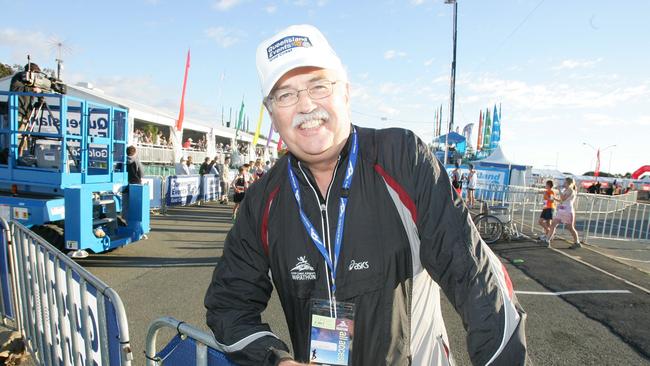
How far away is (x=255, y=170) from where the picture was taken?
17594 millimetres

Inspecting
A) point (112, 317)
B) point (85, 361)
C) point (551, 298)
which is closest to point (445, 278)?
point (112, 317)

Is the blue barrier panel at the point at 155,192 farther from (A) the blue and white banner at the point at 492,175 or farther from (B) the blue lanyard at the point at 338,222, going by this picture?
(A) the blue and white banner at the point at 492,175

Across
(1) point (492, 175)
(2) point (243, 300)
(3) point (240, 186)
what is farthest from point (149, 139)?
(2) point (243, 300)

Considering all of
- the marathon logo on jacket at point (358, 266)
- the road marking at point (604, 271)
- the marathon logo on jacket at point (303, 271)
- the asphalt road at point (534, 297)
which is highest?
the marathon logo on jacket at point (358, 266)

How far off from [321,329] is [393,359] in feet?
0.92

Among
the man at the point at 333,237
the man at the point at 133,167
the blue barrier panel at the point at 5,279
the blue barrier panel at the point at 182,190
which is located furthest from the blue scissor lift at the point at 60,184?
the blue barrier panel at the point at 182,190

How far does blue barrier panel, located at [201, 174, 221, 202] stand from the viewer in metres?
17.7

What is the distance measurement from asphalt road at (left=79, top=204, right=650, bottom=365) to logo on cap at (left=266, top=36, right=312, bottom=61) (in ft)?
11.7

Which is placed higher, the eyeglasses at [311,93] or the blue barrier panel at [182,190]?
the eyeglasses at [311,93]

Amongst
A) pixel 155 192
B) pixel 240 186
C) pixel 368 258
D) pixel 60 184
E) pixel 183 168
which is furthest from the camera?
pixel 183 168

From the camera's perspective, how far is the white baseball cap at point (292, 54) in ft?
4.81

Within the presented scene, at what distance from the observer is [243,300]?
1.56 metres

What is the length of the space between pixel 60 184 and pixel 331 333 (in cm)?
672

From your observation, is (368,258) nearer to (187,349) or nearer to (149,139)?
(187,349)
